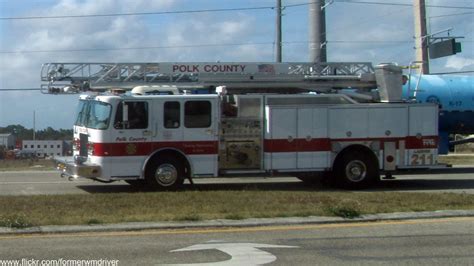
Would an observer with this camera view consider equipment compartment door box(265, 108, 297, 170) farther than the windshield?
Yes

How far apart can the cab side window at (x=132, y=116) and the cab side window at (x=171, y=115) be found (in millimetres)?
441

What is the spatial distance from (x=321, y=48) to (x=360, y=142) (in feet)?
39.8

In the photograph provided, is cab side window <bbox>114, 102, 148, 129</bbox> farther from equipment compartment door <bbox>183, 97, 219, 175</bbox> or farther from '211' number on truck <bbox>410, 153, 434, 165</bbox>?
'211' number on truck <bbox>410, 153, 434, 165</bbox>

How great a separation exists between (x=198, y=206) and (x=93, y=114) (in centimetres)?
508

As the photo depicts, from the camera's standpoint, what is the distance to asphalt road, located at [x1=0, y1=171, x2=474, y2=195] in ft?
47.9

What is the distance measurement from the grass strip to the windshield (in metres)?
2.52

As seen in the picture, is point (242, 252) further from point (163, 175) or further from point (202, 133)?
point (202, 133)

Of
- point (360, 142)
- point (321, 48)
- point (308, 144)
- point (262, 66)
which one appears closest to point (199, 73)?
point (262, 66)

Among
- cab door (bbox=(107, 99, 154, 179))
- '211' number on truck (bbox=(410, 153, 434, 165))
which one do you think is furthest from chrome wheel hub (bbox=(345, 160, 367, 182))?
cab door (bbox=(107, 99, 154, 179))

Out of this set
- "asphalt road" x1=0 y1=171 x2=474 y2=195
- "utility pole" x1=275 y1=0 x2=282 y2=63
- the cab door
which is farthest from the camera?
"utility pole" x1=275 y1=0 x2=282 y2=63

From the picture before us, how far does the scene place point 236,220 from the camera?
9.30 m

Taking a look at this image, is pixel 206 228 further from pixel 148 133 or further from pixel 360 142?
pixel 360 142

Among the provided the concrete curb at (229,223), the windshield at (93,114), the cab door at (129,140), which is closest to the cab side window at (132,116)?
the cab door at (129,140)

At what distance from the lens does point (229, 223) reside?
29.8ft
